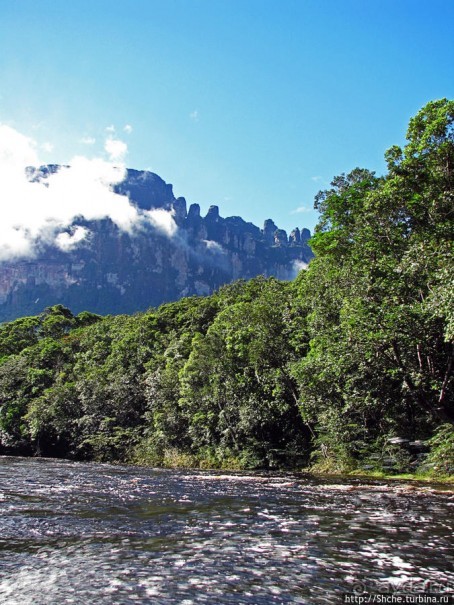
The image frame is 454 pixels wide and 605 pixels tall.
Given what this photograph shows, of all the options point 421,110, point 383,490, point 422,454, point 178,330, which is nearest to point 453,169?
point 421,110

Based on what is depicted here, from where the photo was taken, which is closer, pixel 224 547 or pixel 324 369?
pixel 224 547

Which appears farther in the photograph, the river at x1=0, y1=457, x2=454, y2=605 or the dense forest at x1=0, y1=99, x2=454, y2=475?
the dense forest at x1=0, y1=99, x2=454, y2=475

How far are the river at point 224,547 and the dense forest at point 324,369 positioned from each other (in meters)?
7.49

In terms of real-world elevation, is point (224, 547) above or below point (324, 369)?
below

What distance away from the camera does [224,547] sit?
984 cm

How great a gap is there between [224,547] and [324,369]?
15517 millimetres

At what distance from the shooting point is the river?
7395 millimetres

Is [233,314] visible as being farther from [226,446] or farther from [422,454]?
[422,454]

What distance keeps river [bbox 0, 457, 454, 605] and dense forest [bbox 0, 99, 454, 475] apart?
749cm

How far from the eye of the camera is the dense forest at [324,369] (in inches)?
879

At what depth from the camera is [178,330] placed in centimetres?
6166

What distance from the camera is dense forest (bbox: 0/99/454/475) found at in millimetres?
22328

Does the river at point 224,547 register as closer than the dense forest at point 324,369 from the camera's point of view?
Yes

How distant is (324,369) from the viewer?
79.5ft
